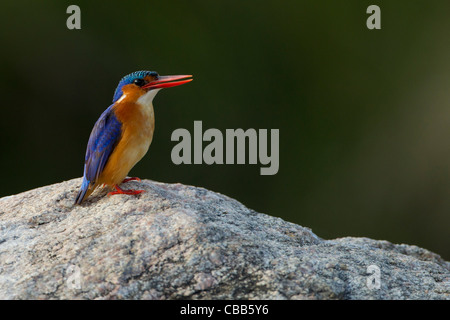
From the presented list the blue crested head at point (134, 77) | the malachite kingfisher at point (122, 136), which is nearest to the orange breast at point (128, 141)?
the malachite kingfisher at point (122, 136)

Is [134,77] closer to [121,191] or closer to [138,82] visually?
[138,82]

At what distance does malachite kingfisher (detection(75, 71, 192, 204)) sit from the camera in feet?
10.4

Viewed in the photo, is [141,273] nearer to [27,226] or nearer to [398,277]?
[27,226]

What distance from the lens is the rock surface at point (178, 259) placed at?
2.29 m

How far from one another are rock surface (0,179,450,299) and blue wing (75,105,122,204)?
14 cm

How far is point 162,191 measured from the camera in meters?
3.17

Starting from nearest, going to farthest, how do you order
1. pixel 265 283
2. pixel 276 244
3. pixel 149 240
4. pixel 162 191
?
pixel 265 283
pixel 149 240
pixel 276 244
pixel 162 191

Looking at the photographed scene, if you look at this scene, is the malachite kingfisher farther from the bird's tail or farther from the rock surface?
the rock surface

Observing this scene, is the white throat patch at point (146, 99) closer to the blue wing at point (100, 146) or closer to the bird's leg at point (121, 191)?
the blue wing at point (100, 146)

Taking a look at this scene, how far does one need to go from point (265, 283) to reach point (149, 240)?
0.51 meters

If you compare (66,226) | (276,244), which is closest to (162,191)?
(66,226)

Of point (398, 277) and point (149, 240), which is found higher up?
point (149, 240)

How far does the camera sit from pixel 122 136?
10.6 feet
